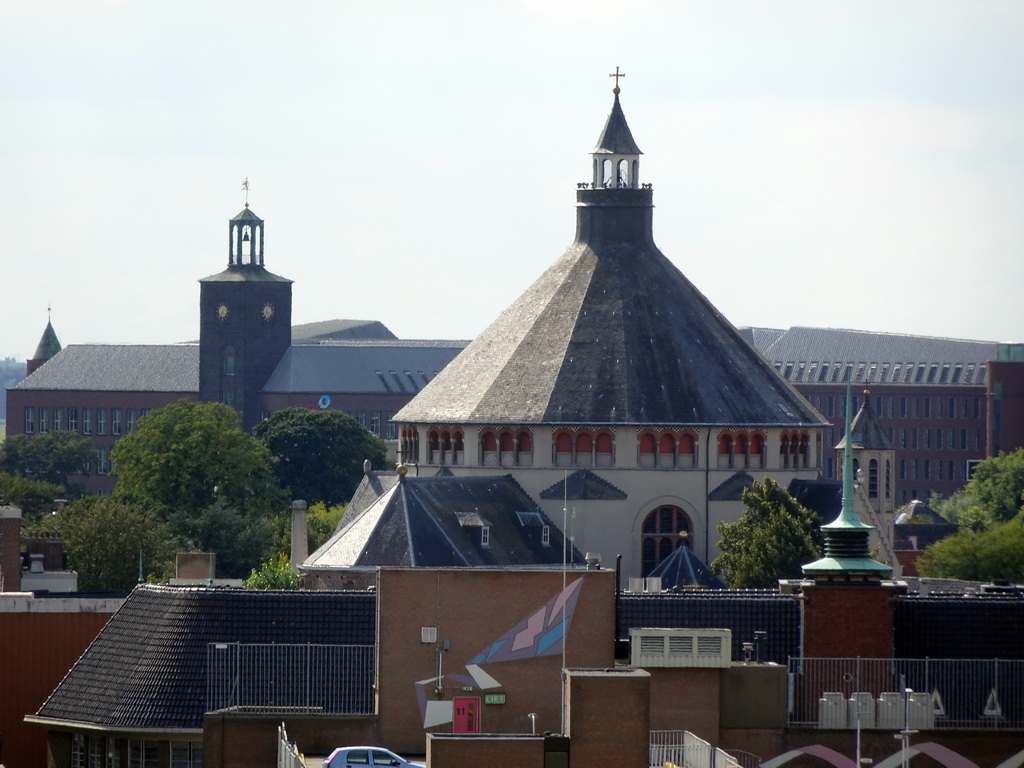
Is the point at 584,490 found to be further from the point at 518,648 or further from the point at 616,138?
the point at 518,648

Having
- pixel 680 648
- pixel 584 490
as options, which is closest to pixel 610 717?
pixel 680 648

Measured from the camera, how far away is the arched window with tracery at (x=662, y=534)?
112500mm

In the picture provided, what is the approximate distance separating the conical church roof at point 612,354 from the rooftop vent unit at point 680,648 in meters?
54.3

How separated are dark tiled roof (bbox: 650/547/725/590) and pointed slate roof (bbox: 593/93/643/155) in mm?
16984

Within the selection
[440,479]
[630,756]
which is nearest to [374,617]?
[630,756]

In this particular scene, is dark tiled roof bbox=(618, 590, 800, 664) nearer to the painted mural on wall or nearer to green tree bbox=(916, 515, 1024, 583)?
the painted mural on wall

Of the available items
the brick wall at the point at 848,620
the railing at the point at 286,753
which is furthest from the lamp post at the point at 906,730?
the railing at the point at 286,753

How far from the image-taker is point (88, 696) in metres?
63.9

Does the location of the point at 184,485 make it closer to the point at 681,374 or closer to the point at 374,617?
the point at 681,374

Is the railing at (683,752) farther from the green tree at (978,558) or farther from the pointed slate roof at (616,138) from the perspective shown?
the green tree at (978,558)

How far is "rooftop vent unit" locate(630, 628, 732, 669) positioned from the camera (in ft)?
191

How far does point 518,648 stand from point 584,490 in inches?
2056

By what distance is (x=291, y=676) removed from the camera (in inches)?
2443

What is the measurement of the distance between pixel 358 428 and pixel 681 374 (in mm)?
73750
